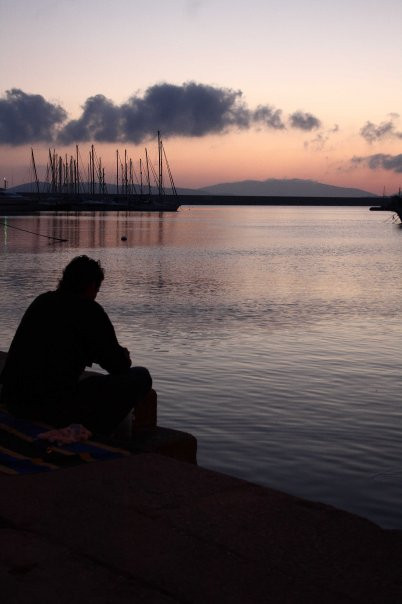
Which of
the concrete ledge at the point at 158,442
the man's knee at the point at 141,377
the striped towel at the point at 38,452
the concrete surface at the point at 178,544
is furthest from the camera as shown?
the man's knee at the point at 141,377

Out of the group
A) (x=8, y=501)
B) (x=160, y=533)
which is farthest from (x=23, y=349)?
(x=160, y=533)

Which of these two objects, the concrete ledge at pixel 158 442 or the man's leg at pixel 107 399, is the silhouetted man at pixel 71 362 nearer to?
the man's leg at pixel 107 399

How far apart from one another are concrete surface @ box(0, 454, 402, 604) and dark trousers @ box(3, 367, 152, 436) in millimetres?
831

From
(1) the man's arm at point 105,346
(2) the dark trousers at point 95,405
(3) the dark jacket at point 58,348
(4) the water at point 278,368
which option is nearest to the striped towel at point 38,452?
(2) the dark trousers at point 95,405

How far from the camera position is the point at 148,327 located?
1560 centimetres

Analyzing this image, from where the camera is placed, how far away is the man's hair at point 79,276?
5.71m

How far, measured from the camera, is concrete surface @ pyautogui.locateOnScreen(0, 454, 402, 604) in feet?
11.1

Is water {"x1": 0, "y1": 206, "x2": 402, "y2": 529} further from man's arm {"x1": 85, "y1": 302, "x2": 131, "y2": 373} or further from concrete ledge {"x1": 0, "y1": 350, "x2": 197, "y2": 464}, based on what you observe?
man's arm {"x1": 85, "y1": 302, "x2": 131, "y2": 373}

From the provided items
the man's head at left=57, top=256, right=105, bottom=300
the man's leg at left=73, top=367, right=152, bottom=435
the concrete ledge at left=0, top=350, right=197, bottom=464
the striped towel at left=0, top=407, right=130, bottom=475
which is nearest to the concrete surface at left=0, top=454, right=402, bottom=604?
the striped towel at left=0, top=407, right=130, bottom=475

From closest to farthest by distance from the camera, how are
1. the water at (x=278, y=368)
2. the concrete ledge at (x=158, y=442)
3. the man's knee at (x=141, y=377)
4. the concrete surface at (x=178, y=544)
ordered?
the concrete surface at (x=178, y=544)
the concrete ledge at (x=158, y=442)
the man's knee at (x=141, y=377)
the water at (x=278, y=368)

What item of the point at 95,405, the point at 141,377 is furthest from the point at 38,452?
the point at 141,377

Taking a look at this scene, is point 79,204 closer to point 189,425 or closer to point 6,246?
point 6,246

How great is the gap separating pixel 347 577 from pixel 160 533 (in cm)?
86

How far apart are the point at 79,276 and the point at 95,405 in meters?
0.83
